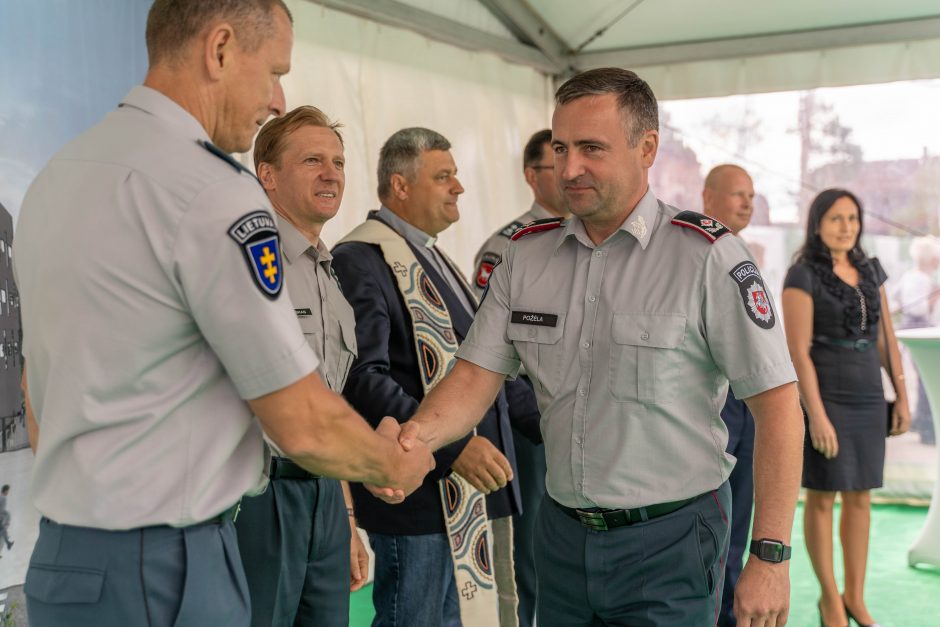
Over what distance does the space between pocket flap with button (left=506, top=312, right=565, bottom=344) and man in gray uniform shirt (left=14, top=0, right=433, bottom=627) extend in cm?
59

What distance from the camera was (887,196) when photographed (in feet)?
19.3

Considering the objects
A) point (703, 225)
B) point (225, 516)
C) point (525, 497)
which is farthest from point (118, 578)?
point (525, 497)

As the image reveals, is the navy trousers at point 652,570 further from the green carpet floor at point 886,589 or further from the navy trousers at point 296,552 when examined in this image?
the green carpet floor at point 886,589

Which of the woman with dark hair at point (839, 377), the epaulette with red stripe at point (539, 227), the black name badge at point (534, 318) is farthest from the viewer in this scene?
the woman with dark hair at point (839, 377)

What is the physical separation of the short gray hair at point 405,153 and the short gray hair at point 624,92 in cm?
112

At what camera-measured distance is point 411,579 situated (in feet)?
8.38

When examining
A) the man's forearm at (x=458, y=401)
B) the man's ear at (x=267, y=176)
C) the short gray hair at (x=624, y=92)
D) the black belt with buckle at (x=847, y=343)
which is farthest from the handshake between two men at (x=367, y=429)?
the black belt with buckle at (x=847, y=343)

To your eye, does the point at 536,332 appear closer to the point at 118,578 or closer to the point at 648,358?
the point at 648,358

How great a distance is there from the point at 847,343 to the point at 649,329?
7.42 feet

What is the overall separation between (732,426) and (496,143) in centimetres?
258

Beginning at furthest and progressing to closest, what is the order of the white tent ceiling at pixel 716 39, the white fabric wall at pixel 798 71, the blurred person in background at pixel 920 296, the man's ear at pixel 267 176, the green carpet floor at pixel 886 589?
the blurred person in background at pixel 920 296 < the white fabric wall at pixel 798 71 < the white tent ceiling at pixel 716 39 < the green carpet floor at pixel 886 589 < the man's ear at pixel 267 176

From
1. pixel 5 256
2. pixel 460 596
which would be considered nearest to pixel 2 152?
pixel 5 256

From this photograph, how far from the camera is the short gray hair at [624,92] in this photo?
6.05 feet

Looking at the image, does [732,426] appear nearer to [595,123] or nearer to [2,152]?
[595,123]
